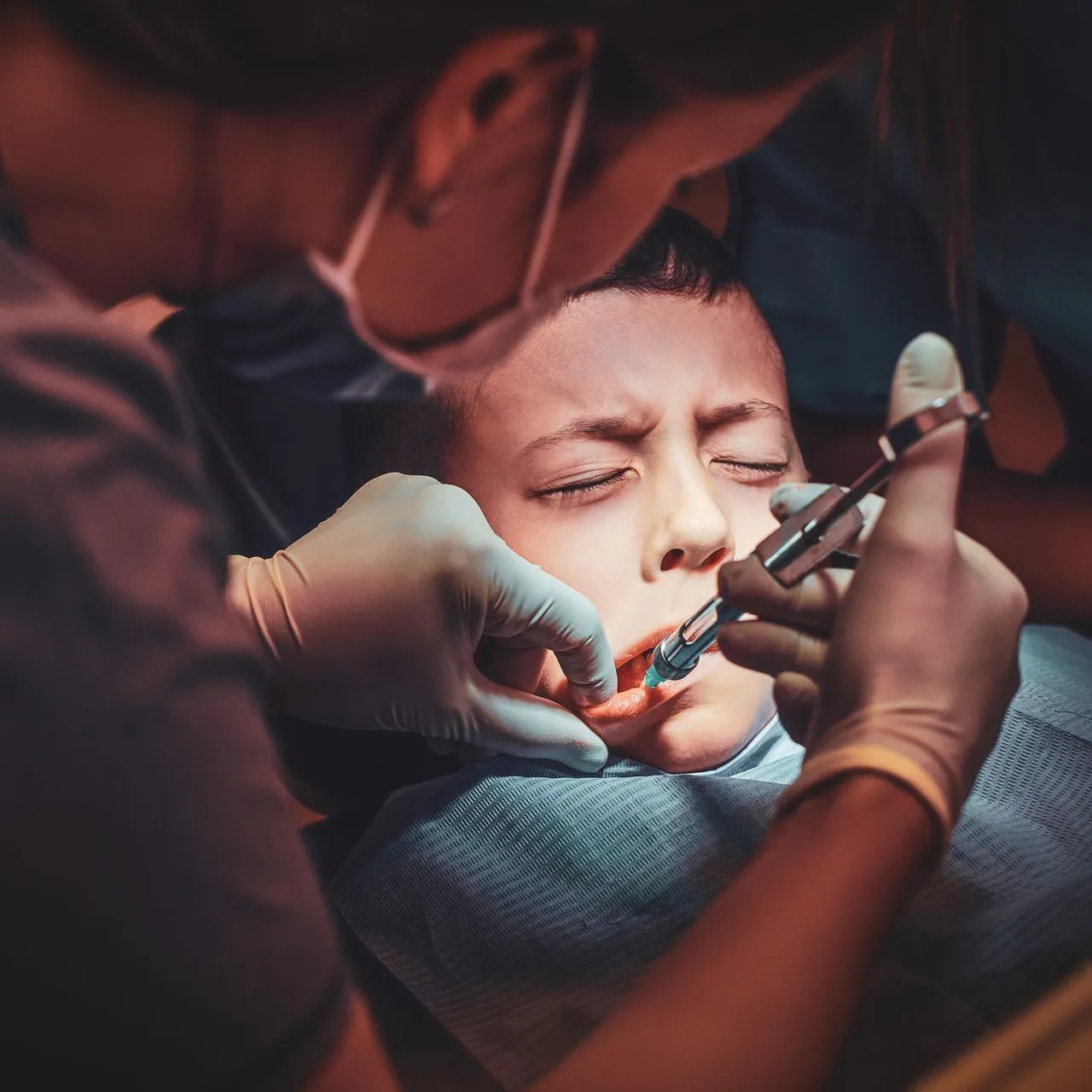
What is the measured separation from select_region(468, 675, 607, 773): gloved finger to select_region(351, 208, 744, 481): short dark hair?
0.22 m

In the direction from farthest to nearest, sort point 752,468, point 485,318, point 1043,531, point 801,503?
point 1043,531 < point 752,468 < point 801,503 < point 485,318

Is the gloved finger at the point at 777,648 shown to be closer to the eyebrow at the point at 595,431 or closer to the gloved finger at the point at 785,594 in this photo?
the gloved finger at the point at 785,594

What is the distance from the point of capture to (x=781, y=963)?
0.52 m

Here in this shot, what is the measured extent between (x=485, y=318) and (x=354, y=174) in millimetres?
123

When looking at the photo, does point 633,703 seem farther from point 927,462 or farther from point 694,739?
point 927,462

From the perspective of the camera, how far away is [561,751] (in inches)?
33.5

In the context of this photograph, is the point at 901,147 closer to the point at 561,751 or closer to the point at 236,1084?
the point at 561,751

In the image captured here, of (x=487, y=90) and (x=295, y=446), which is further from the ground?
(x=487, y=90)

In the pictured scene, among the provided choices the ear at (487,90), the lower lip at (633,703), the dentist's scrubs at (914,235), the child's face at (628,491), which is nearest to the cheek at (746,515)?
the child's face at (628,491)

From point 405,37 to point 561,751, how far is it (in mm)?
567

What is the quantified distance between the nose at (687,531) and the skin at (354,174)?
0.93 ft

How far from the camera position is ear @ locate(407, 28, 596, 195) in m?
0.47

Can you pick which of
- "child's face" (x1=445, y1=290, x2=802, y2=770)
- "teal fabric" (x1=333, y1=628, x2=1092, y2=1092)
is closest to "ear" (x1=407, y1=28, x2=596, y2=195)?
"child's face" (x1=445, y1=290, x2=802, y2=770)

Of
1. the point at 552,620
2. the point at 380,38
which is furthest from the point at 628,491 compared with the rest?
the point at 380,38
